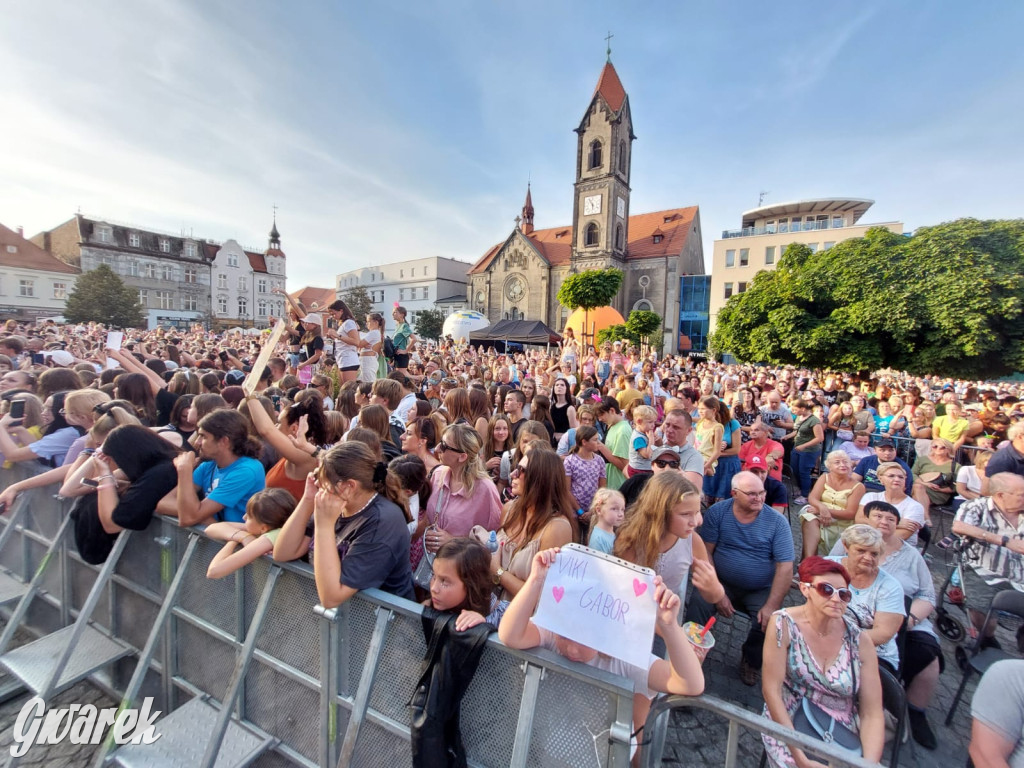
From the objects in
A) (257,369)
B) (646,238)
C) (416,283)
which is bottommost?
(257,369)

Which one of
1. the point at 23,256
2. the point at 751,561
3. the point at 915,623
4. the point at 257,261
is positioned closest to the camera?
the point at 915,623

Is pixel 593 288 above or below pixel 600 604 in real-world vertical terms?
above

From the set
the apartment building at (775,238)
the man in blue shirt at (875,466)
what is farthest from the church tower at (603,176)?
the man in blue shirt at (875,466)

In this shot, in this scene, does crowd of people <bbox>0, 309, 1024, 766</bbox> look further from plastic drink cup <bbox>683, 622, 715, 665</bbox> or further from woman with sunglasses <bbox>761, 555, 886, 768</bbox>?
plastic drink cup <bbox>683, 622, 715, 665</bbox>

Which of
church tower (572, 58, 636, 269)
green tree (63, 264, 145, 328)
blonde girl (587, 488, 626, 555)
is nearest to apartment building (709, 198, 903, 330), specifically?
church tower (572, 58, 636, 269)

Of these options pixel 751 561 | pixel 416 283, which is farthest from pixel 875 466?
pixel 416 283

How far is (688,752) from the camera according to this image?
2.89 metres

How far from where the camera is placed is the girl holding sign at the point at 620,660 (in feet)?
5.67

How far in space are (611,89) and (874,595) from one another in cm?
5246

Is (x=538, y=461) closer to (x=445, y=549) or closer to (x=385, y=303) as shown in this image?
(x=445, y=549)

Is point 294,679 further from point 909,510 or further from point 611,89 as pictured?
point 611,89

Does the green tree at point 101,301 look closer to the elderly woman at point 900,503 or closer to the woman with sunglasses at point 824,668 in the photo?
the woman with sunglasses at point 824,668

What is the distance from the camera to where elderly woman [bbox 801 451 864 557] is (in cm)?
417

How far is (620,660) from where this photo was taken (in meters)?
1.84
